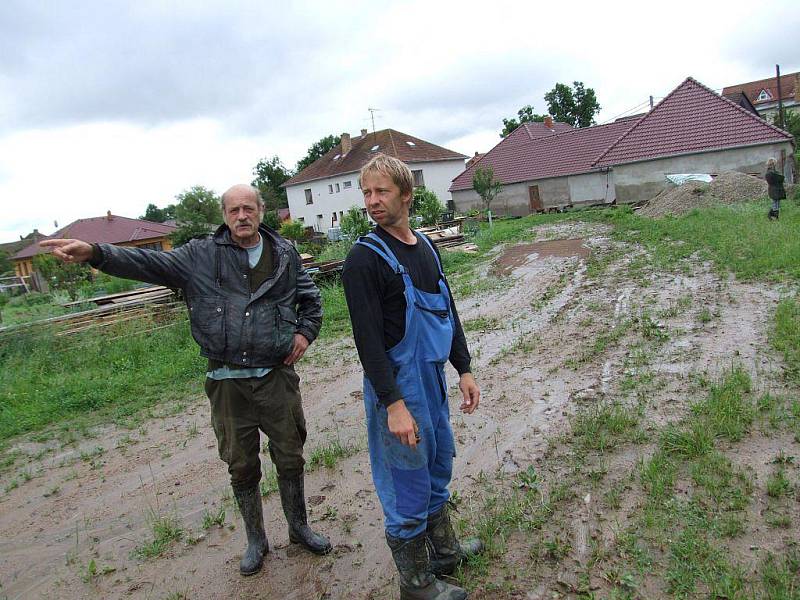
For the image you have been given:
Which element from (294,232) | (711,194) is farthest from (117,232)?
(711,194)

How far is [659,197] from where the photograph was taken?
22.3 meters

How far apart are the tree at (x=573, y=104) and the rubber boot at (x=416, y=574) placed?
67.1 meters

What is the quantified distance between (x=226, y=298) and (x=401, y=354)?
3.27ft

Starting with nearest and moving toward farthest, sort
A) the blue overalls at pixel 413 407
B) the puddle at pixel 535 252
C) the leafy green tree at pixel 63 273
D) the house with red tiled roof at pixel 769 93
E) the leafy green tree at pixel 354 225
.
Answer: the blue overalls at pixel 413 407, the puddle at pixel 535 252, the leafy green tree at pixel 354 225, the leafy green tree at pixel 63 273, the house with red tiled roof at pixel 769 93

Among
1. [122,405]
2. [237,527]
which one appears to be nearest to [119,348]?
[122,405]

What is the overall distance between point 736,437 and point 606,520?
124 centimetres

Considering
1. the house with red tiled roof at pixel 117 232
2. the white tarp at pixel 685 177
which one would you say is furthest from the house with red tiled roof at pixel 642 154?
the house with red tiled roof at pixel 117 232

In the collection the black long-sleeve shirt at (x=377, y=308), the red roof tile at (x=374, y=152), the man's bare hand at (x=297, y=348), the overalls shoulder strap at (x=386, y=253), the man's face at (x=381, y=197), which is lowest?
the man's bare hand at (x=297, y=348)

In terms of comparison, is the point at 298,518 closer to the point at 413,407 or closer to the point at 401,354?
the point at 413,407

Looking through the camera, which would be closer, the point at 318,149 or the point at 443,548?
the point at 443,548

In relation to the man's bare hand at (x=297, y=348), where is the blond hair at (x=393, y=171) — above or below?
above

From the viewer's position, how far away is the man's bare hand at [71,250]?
2.53 meters

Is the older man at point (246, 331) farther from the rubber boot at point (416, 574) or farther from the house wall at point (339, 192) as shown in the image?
the house wall at point (339, 192)

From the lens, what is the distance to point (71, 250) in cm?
254
